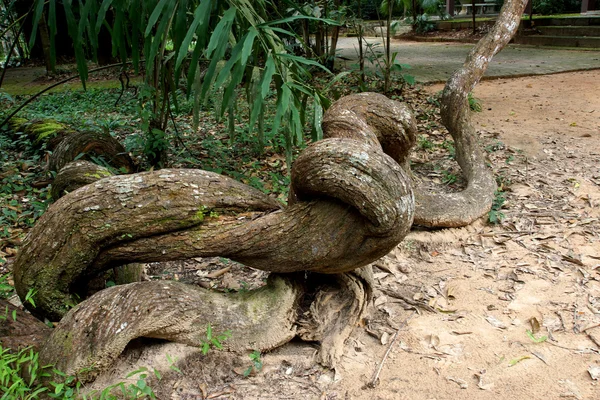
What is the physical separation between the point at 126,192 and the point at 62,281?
1.47 ft

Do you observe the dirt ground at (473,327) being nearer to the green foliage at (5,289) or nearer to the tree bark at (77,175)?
the green foliage at (5,289)

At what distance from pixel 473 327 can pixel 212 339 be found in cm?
114

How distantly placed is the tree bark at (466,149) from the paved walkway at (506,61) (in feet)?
8.51

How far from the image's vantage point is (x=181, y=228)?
7.10 feet

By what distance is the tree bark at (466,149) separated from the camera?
3289 mm

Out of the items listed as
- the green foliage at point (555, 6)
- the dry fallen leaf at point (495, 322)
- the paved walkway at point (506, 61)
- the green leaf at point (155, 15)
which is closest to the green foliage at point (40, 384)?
the green leaf at point (155, 15)

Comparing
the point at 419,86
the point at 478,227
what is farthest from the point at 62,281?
the point at 419,86

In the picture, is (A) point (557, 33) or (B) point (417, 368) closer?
(B) point (417, 368)

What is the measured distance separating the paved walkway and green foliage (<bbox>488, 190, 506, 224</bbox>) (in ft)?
12.3

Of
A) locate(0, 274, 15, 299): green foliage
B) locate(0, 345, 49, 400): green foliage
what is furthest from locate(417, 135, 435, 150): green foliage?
locate(0, 345, 49, 400): green foliage

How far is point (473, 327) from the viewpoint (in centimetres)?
236

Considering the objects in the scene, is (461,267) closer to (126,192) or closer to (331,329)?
(331,329)

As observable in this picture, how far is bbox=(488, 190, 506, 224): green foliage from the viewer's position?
3.43 meters

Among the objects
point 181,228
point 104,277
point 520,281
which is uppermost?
point 181,228
